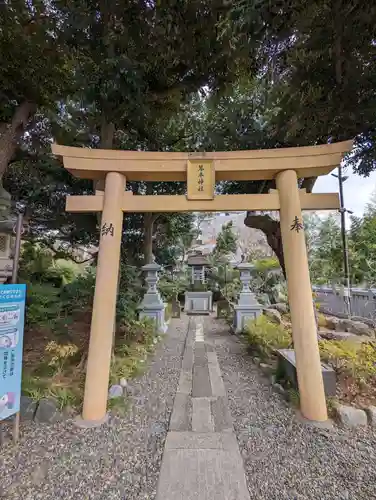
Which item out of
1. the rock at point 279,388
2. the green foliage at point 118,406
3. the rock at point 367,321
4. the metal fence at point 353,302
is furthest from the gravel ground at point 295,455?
the metal fence at point 353,302

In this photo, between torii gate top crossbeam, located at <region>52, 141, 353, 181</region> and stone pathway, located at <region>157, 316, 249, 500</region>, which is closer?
stone pathway, located at <region>157, 316, 249, 500</region>

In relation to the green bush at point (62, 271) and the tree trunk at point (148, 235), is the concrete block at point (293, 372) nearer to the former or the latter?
the tree trunk at point (148, 235)

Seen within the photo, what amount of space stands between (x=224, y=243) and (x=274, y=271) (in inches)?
229

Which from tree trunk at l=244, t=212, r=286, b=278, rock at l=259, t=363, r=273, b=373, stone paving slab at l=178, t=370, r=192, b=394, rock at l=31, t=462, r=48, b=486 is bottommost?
rock at l=31, t=462, r=48, b=486

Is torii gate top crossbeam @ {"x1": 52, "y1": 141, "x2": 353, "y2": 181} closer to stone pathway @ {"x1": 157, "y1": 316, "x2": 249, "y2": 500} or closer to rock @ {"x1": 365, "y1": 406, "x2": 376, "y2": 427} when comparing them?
rock @ {"x1": 365, "y1": 406, "x2": 376, "y2": 427}

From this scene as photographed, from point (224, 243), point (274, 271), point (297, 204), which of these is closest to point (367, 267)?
point (274, 271)

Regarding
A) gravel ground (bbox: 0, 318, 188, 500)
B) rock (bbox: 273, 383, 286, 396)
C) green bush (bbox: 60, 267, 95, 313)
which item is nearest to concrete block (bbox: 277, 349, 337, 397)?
rock (bbox: 273, 383, 286, 396)

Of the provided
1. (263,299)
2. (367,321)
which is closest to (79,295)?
(263,299)

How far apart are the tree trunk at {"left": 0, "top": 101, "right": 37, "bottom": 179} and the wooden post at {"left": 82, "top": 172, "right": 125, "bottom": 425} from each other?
3.11 meters

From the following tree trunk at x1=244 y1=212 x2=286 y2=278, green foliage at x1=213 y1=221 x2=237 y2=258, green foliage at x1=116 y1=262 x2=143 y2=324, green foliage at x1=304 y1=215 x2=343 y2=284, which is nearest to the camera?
green foliage at x1=116 y1=262 x2=143 y2=324

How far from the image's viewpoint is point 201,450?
2295 mm

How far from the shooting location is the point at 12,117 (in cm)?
502

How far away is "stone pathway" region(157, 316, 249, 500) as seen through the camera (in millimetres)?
1872

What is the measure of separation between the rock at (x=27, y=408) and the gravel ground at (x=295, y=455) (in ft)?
7.49
